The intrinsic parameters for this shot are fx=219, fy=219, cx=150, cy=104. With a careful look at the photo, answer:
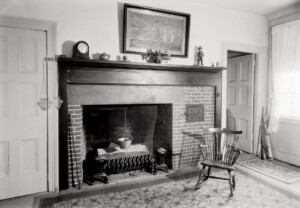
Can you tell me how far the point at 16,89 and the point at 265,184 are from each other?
3691mm

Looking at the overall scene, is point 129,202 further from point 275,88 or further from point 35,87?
point 275,88

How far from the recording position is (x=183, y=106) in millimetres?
3770

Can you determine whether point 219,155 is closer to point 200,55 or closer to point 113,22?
point 200,55

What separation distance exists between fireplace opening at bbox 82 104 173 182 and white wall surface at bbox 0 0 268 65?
2.99ft

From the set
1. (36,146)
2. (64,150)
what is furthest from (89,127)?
(36,146)

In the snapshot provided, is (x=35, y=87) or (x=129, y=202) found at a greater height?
(x=35, y=87)

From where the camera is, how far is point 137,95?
3.46 meters

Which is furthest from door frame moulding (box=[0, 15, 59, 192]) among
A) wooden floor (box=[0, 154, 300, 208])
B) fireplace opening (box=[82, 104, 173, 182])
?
fireplace opening (box=[82, 104, 173, 182])

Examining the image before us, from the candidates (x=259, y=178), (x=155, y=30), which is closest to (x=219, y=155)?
(x=259, y=178)

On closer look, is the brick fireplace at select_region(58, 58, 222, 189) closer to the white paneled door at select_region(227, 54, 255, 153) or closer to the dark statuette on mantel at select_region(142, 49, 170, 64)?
the dark statuette on mantel at select_region(142, 49, 170, 64)

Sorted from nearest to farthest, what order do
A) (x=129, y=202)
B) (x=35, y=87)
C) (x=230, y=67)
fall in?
(x=129, y=202), (x=35, y=87), (x=230, y=67)

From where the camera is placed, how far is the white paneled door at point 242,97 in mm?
4675

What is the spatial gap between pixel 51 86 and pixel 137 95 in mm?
1242

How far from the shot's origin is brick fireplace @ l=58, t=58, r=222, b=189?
119 inches
